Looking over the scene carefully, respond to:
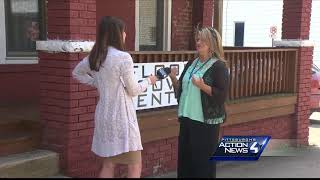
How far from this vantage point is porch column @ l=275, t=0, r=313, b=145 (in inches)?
345

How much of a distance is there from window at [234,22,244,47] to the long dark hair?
2050cm

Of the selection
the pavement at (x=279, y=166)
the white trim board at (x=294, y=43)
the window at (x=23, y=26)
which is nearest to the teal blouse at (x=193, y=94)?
the pavement at (x=279, y=166)

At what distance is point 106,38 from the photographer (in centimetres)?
415

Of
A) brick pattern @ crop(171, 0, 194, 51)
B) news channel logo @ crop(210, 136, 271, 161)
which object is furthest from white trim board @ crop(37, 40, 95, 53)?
brick pattern @ crop(171, 0, 194, 51)

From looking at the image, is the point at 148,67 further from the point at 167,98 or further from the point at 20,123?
the point at 20,123

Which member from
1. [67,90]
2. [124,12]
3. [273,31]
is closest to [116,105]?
[67,90]

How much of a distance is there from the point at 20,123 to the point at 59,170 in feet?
2.83

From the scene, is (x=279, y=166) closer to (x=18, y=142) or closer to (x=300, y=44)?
(x=300, y=44)

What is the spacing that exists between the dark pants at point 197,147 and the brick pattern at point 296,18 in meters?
4.74

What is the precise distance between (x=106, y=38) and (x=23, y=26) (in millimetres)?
4107

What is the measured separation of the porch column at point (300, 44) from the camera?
8.77m

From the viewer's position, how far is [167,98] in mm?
6812

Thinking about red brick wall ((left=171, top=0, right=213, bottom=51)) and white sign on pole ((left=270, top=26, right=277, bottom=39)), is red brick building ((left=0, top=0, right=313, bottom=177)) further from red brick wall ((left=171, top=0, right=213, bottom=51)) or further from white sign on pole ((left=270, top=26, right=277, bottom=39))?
white sign on pole ((left=270, top=26, right=277, bottom=39))

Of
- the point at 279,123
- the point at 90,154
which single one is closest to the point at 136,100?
the point at 90,154
